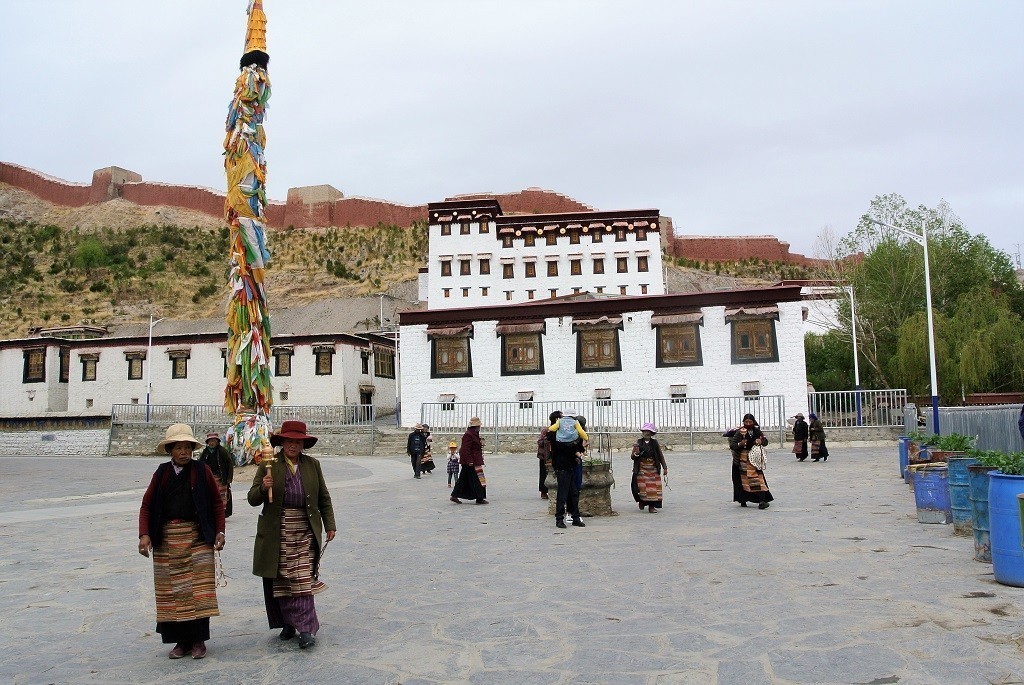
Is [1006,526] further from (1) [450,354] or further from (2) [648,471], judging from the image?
(1) [450,354]

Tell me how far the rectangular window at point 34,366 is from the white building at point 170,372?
0.18 ft

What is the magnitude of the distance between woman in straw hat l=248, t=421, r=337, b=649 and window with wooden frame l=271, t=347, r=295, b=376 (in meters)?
39.0

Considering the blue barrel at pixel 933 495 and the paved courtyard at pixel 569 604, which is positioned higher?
the blue barrel at pixel 933 495

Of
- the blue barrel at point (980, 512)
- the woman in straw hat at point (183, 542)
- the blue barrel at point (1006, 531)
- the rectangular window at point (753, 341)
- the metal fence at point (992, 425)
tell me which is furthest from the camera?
the rectangular window at point (753, 341)

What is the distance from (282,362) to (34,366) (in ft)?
50.2

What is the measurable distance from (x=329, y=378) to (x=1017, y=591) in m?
38.9

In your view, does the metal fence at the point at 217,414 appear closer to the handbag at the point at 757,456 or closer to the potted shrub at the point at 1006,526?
the handbag at the point at 757,456

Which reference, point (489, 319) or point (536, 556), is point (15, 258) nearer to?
point (489, 319)

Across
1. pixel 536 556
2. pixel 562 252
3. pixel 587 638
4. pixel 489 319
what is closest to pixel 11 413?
pixel 489 319

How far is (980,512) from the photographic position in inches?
334

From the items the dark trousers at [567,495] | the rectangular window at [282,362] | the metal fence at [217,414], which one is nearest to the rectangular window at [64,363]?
the metal fence at [217,414]

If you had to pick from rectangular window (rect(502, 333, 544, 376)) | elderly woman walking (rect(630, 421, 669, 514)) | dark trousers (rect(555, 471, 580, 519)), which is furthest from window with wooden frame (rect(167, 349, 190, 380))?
dark trousers (rect(555, 471, 580, 519))

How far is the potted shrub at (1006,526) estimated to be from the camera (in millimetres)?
7277

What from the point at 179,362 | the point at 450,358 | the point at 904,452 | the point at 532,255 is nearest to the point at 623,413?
the point at 450,358
